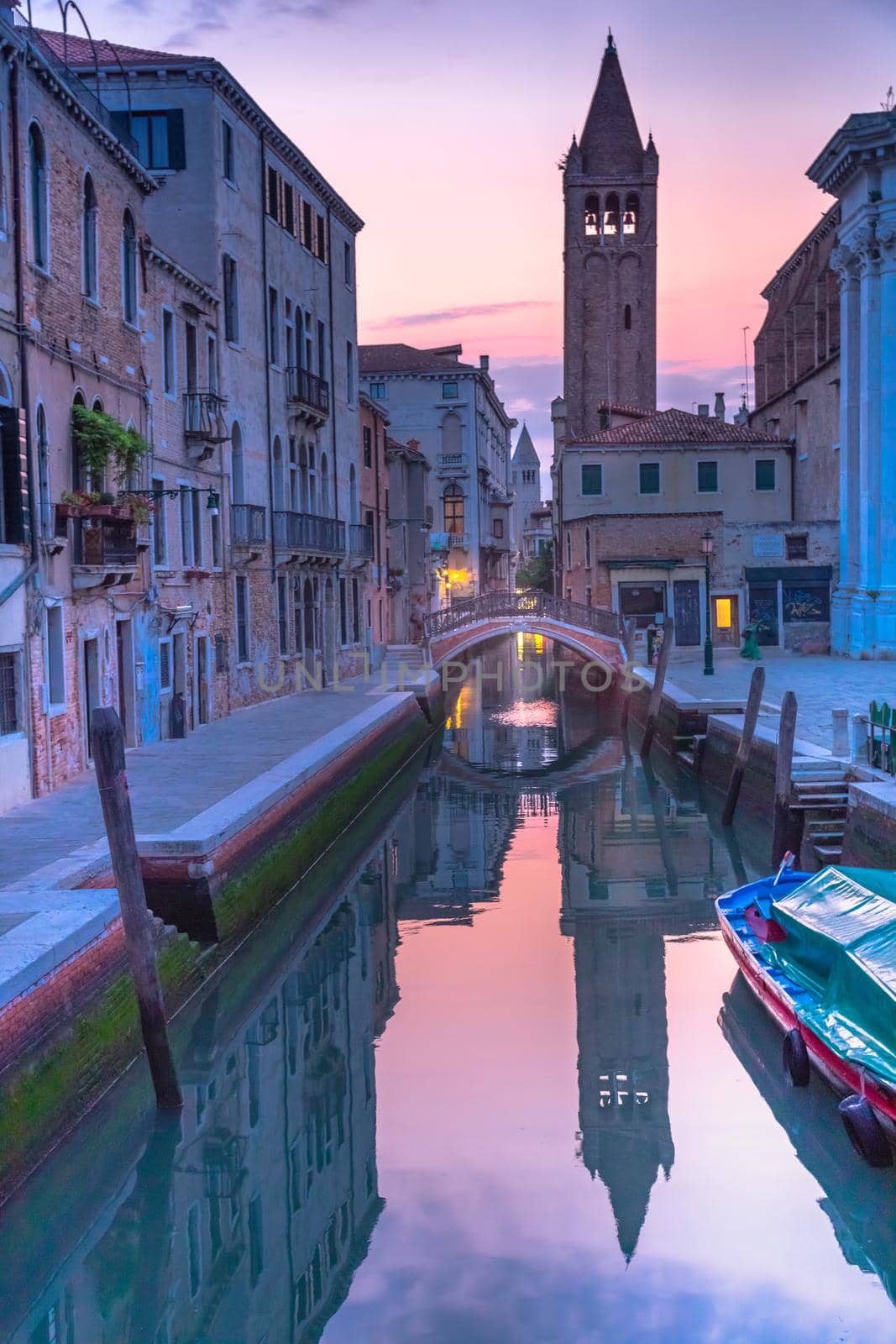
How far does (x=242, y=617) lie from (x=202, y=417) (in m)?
4.59

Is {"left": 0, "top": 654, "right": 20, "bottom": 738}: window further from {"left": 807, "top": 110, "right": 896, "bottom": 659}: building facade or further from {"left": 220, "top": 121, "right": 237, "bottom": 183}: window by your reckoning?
{"left": 807, "top": 110, "right": 896, "bottom": 659}: building facade

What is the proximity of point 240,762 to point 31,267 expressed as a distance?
6.14m

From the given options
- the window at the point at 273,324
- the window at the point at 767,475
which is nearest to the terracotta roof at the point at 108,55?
the window at the point at 273,324

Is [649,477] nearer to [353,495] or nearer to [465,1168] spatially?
[353,495]

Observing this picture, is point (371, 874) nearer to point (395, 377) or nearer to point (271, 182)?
point (271, 182)

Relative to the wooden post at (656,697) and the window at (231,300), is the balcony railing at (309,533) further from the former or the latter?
the wooden post at (656,697)

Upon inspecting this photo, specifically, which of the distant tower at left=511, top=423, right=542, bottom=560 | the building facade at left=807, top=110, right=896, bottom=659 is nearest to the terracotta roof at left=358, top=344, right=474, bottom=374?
the building facade at left=807, top=110, right=896, bottom=659

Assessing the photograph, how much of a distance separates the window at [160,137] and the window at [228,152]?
0.74 m

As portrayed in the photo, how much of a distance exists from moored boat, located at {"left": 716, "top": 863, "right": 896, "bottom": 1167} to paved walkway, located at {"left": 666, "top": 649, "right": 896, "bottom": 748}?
7.24 metres

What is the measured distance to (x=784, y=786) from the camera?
1471 centimetres

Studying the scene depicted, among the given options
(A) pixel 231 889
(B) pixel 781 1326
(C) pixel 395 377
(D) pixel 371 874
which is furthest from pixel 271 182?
(C) pixel 395 377

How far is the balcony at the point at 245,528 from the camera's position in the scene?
24328 mm

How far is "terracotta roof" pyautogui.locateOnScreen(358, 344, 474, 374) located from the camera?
59.0 meters

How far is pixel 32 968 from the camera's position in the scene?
25.6 ft
